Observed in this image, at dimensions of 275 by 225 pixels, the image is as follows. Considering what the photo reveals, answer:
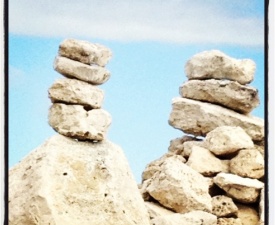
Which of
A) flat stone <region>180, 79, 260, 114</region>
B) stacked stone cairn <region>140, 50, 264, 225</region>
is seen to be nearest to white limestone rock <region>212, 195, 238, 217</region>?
stacked stone cairn <region>140, 50, 264, 225</region>

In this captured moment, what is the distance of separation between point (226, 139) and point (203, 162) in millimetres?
77

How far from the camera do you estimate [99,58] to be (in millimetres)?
1655

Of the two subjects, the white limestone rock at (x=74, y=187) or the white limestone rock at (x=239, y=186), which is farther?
the white limestone rock at (x=239, y=186)

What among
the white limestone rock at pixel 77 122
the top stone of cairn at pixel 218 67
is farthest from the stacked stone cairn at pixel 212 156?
the white limestone rock at pixel 77 122

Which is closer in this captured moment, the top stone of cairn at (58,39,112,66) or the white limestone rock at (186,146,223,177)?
the top stone of cairn at (58,39,112,66)

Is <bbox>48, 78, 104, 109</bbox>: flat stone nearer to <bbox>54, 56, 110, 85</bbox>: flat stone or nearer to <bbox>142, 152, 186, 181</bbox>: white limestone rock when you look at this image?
<bbox>54, 56, 110, 85</bbox>: flat stone

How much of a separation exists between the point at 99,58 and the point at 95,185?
0.93 feet

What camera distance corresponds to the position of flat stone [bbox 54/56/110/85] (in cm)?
166

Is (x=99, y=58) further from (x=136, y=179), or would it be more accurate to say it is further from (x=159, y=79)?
(x=136, y=179)

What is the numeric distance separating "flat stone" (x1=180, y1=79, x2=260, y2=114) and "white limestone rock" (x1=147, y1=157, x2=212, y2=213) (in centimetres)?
17

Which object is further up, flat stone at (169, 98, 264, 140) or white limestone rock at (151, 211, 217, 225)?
flat stone at (169, 98, 264, 140)

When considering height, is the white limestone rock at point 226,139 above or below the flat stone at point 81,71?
below

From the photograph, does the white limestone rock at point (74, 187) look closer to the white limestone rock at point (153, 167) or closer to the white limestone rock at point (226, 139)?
the white limestone rock at point (153, 167)

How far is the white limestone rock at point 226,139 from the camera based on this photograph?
1.74 m
